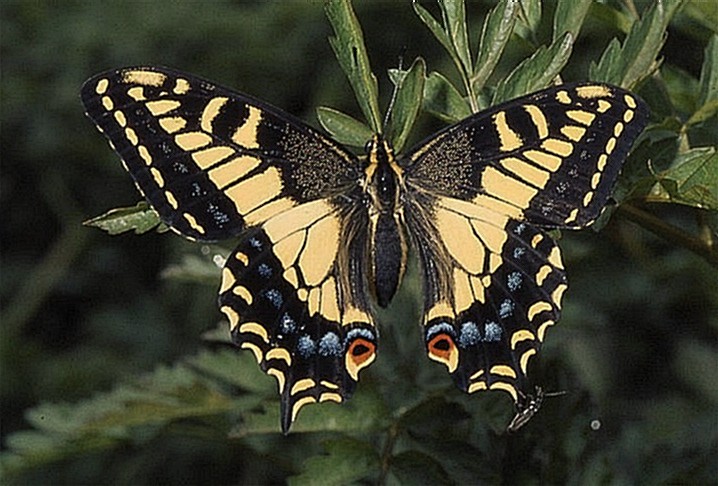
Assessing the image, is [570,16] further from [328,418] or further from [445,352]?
[328,418]

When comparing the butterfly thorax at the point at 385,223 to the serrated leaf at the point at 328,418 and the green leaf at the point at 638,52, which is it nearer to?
the serrated leaf at the point at 328,418

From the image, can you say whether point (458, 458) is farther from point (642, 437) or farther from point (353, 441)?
point (642, 437)

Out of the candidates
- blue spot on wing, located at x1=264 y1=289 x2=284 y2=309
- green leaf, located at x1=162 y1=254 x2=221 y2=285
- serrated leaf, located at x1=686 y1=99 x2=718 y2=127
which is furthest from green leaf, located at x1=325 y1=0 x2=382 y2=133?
green leaf, located at x1=162 y1=254 x2=221 y2=285

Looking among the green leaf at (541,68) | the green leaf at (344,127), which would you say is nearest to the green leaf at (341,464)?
the green leaf at (344,127)

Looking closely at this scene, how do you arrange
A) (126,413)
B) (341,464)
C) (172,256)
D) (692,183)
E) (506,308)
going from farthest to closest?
(172,256), (126,413), (341,464), (506,308), (692,183)

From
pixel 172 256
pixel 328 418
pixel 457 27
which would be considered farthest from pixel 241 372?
pixel 172 256

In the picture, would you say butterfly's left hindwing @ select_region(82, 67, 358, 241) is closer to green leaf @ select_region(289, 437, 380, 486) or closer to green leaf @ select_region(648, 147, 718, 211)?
green leaf @ select_region(289, 437, 380, 486)
